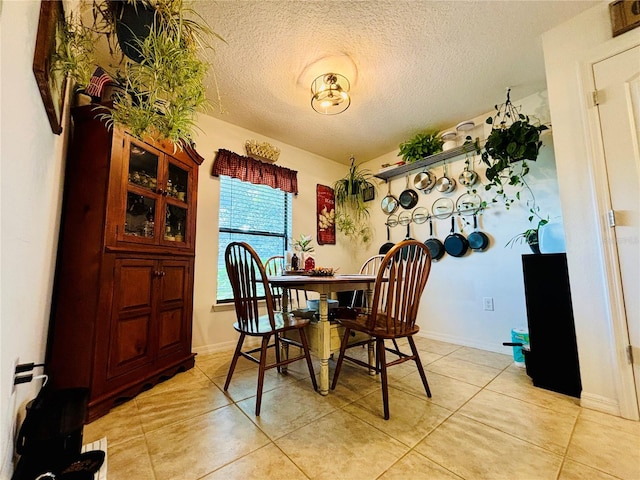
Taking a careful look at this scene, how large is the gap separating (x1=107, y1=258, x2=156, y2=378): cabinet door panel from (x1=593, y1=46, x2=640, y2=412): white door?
114 inches

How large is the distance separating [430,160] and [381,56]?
1.38m

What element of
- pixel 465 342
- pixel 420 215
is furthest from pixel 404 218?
pixel 465 342

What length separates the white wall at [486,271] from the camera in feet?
7.70

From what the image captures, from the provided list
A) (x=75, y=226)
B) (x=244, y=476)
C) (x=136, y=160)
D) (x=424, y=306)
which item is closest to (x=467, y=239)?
(x=424, y=306)

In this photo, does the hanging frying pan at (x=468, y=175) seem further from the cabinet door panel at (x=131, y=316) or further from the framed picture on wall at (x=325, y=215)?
the cabinet door panel at (x=131, y=316)

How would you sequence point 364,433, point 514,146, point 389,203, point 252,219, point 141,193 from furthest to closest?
point 389,203 → point 252,219 → point 514,146 → point 141,193 → point 364,433

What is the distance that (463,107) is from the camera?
2.66 m

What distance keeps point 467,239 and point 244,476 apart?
109 inches

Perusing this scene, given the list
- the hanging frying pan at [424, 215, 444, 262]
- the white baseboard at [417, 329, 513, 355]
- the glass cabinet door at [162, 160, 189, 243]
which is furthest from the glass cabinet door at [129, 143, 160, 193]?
the white baseboard at [417, 329, 513, 355]

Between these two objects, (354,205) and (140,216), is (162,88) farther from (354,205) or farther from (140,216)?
(354,205)

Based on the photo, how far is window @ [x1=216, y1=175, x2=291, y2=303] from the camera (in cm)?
281

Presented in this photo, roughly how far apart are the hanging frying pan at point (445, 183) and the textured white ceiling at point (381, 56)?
607 mm

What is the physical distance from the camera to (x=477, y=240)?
267 cm

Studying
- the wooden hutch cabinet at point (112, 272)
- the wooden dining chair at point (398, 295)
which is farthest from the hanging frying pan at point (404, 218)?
the wooden hutch cabinet at point (112, 272)
